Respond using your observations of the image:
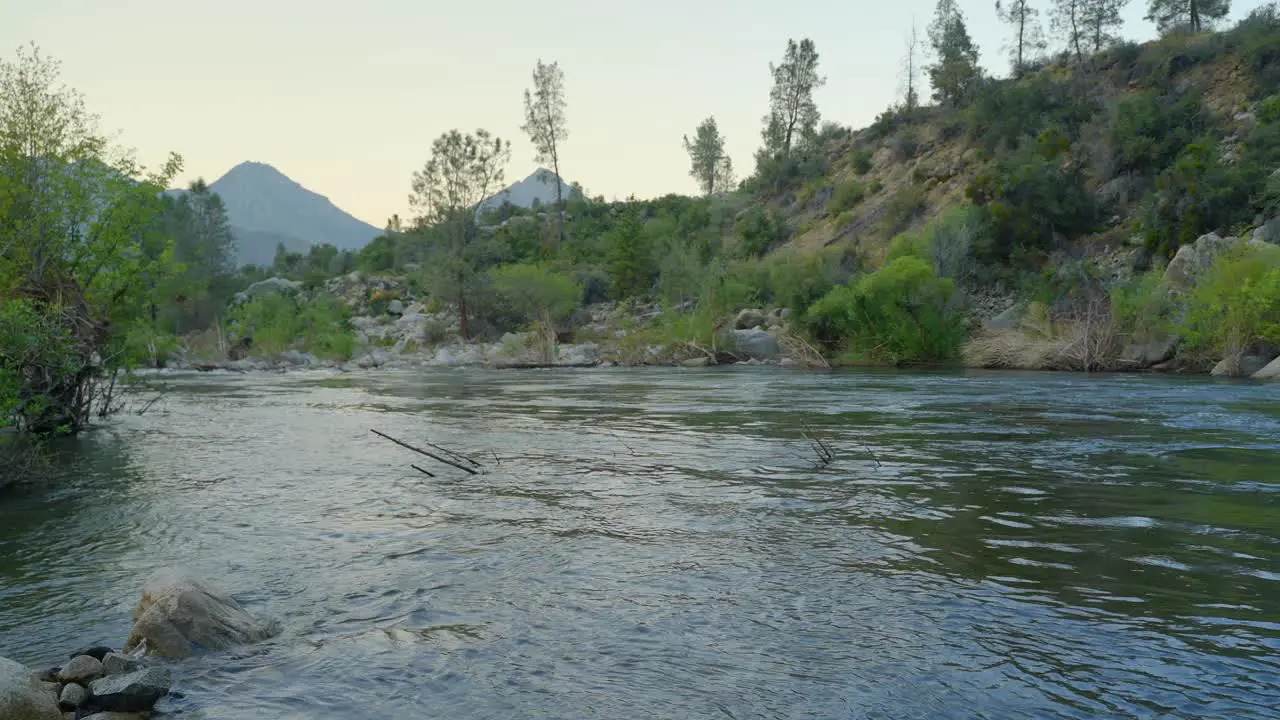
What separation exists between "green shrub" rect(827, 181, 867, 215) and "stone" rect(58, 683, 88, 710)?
63346 millimetres

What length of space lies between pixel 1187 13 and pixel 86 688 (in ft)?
279

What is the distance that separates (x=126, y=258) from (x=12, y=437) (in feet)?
15.6

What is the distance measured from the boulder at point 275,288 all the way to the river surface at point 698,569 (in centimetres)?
6623

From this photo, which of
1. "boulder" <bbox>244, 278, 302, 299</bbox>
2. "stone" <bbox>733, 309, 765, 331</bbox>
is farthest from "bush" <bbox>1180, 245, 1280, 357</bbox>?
"boulder" <bbox>244, 278, 302, 299</bbox>

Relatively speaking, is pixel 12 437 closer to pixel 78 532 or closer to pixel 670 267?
pixel 78 532

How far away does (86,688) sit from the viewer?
186 inches

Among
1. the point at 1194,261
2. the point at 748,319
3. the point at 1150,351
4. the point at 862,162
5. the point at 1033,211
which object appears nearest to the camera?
the point at 1150,351

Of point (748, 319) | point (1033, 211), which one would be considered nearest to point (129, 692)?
point (748, 319)

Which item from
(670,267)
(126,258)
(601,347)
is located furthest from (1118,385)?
(670,267)

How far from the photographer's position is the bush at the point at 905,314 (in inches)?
1459

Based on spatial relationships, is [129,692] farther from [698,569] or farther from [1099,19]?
[1099,19]

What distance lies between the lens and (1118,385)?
24.3 meters

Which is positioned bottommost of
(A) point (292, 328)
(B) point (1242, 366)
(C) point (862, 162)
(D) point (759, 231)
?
(B) point (1242, 366)

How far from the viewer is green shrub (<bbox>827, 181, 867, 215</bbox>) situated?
64.5 meters
